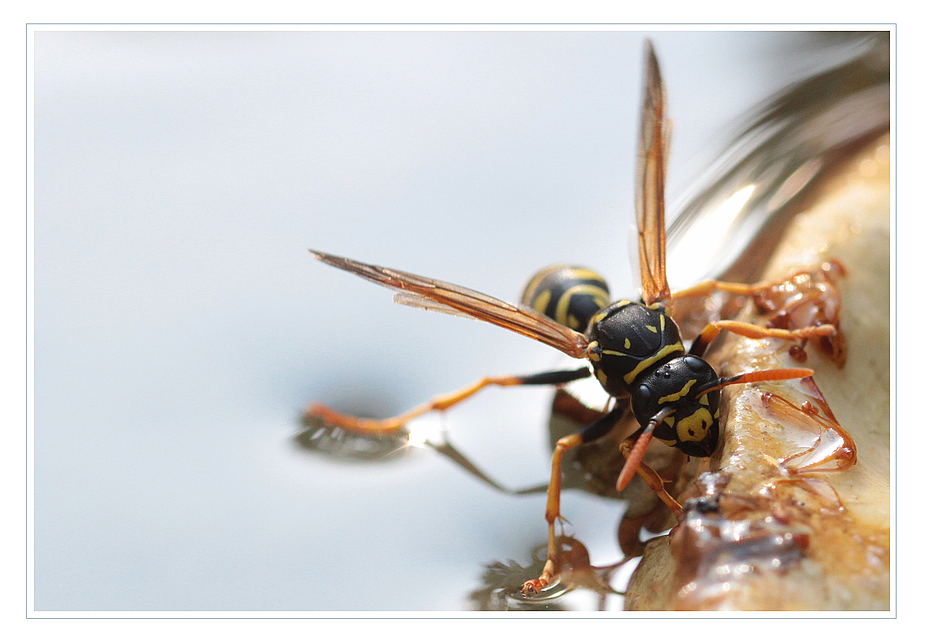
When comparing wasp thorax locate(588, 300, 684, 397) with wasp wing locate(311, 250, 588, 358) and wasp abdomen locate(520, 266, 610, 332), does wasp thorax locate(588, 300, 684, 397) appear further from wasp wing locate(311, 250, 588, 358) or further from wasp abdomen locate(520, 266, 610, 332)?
wasp abdomen locate(520, 266, 610, 332)

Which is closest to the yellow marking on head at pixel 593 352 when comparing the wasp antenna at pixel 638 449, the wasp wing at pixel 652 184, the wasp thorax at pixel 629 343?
the wasp thorax at pixel 629 343

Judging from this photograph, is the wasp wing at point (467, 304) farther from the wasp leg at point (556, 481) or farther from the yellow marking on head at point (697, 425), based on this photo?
the yellow marking on head at point (697, 425)

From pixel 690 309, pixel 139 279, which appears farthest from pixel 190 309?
pixel 690 309

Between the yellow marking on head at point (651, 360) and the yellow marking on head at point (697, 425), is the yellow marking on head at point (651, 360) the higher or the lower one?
the higher one

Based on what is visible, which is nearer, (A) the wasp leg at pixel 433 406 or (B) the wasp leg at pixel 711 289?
(B) the wasp leg at pixel 711 289

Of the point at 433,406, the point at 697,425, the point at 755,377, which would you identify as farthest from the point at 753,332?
the point at 433,406

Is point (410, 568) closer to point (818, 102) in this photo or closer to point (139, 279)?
point (139, 279)
